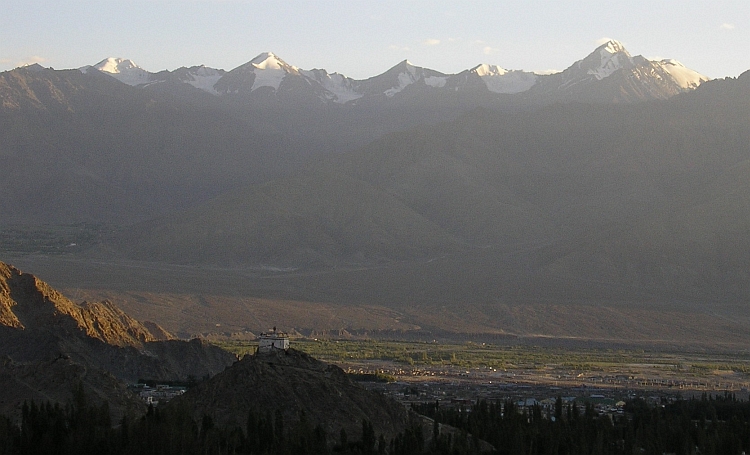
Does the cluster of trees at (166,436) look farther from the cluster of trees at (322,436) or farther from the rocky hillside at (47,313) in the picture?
the rocky hillside at (47,313)

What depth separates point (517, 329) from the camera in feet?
483

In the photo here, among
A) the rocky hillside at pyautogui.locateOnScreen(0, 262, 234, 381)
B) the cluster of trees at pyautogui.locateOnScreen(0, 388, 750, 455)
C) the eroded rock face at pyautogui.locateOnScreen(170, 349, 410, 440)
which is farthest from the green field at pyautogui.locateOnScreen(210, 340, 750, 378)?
the eroded rock face at pyautogui.locateOnScreen(170, 349, 410, 440)

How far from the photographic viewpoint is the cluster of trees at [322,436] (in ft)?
169

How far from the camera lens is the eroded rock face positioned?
55719mm

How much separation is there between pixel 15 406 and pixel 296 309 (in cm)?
9012

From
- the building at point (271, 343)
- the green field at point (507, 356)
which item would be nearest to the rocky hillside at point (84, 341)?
the green field at point (507, 356)

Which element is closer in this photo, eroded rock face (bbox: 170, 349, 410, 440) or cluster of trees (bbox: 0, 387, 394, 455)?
cluster of trees (bbox: 0, 387, 394, 455)

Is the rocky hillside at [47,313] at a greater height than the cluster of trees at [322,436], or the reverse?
the rocky hillside at [47,313]

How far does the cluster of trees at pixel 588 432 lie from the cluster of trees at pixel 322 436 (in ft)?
0.15

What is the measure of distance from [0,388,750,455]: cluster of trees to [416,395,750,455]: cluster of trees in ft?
0.15

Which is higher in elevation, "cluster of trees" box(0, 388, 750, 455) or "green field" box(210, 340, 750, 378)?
"green field" box(210, 340, 750, 378)

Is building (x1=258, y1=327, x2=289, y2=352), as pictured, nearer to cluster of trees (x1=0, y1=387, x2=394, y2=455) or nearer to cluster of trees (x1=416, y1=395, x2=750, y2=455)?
cluster of trees (x1=0, y1=387, x2=394, y2=455)

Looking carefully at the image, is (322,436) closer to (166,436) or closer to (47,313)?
(166,436)

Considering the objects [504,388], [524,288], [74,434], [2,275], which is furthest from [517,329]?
[74,434]
